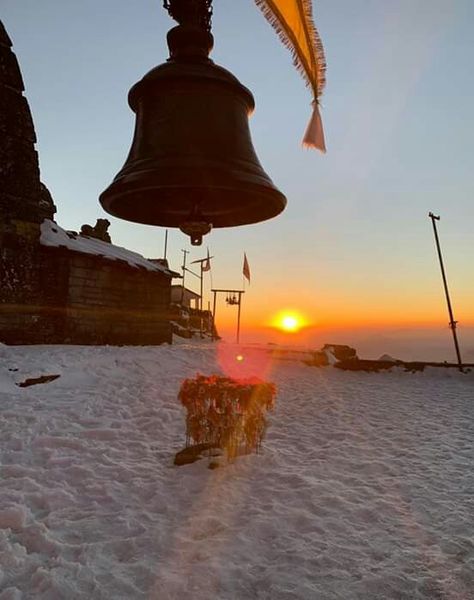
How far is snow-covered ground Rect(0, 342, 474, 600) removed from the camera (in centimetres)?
270

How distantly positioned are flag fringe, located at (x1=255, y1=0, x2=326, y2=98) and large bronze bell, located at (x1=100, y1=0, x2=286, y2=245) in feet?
1.18

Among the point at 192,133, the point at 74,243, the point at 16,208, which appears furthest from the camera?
the point at 74,243

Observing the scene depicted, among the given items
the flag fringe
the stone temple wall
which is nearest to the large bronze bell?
the flag fringe

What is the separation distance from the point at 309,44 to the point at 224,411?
4.33m

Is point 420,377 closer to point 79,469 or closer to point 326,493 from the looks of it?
point 326,493

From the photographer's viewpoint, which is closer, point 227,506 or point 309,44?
point 309,44

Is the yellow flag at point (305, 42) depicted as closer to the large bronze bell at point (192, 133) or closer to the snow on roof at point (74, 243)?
the large bronze bell at point (192, 133)

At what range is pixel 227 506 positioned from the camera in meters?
3.86

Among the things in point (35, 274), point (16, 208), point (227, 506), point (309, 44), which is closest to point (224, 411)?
point (227, 506)

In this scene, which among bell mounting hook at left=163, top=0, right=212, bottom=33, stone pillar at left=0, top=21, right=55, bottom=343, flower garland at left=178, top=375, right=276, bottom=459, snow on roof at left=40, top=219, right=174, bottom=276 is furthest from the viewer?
snow on roof at left=40, top=219, right=174, bottom=276

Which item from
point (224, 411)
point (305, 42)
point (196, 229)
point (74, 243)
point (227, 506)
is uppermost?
point (74, 243)

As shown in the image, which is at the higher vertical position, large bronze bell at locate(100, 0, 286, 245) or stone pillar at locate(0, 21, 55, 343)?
stone pillar at locate(0, 21, 55, 343)

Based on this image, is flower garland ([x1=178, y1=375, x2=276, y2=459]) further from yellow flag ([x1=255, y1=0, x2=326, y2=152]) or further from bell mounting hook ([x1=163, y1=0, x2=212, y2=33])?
bell mounting hook ([x1=163, y1=0, x2=212, y2=33])

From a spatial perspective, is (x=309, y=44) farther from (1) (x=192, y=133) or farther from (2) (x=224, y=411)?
(2) (x=224, y=411)
